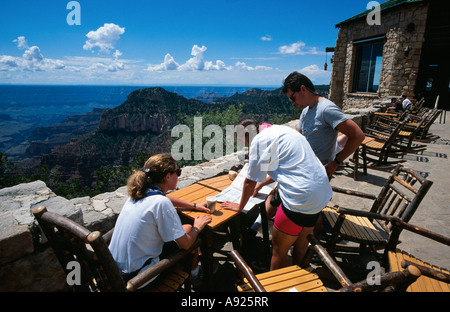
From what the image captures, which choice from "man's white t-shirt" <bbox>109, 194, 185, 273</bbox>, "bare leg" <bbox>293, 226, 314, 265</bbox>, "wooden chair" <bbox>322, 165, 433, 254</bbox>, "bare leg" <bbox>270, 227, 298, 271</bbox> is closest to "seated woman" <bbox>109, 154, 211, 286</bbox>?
"man's white t-shirt" <bbox>109, 194, 185, 273</bbox>

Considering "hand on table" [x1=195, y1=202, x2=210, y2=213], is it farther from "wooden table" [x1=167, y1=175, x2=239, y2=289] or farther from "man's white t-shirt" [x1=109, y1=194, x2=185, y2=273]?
"man's white t-shirt" [x1=109, y1=194, x2=185, y2=273]

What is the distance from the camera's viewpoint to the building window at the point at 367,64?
13.9m

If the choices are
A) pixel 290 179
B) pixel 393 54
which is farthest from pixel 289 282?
pixel 393 54

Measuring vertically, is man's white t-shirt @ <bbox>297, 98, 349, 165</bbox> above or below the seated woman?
above

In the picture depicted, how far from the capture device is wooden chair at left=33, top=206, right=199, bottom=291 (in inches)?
48.5

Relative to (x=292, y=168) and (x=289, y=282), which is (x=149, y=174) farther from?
(x=289, y=282)

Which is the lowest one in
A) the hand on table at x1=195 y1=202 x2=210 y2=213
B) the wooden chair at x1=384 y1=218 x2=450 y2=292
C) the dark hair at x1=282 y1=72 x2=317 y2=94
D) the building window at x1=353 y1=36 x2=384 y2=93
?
the wooden chair at x1=384 y1=218 x2=450 y2=292

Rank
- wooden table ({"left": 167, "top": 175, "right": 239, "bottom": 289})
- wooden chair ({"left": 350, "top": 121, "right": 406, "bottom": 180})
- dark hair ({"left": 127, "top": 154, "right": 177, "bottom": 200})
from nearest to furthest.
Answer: dark hair ({"left": 127, "top": 154, "right": 177, "bottom": 200}) → wooden table ({"left": 167, "top": 175, "right": 239, "bottom": 289}) → wooden chair ({"left": 350, "top": 121, "right": 406, "bottom": 180})

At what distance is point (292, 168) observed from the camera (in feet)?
5.69

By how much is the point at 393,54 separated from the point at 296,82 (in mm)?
13792

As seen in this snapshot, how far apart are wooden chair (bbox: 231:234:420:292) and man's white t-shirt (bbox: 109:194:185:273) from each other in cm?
48

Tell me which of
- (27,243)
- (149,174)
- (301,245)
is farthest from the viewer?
(301,245)

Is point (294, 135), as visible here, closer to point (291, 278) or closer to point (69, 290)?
point (291, 278)
